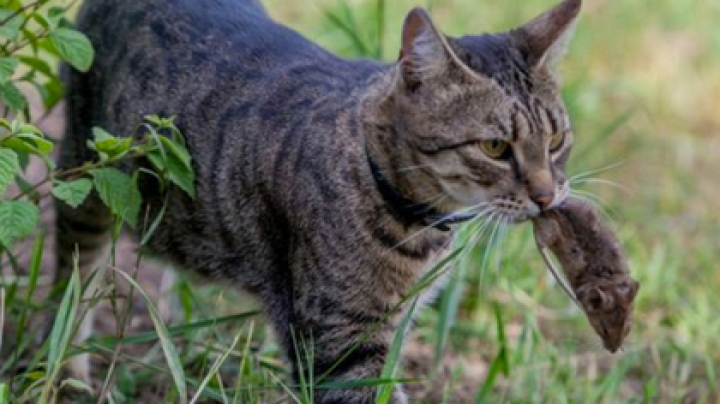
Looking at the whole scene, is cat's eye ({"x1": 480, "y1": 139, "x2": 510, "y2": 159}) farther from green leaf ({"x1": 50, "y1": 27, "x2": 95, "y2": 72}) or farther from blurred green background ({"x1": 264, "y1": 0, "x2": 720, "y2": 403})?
green leaf ({"x1": 50, "y1": 27, "x2": 95, "y2": 72})

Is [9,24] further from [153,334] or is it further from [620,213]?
[620,213]

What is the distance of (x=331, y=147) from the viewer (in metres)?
3.46

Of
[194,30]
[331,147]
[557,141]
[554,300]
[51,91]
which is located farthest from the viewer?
[554,300]

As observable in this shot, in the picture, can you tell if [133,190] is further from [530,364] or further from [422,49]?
[530,364]

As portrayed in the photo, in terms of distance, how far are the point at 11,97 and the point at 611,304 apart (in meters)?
1.46

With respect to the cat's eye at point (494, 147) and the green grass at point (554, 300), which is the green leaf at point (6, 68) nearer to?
the green grass at point (554, 300)

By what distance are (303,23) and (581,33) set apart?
4.59ft

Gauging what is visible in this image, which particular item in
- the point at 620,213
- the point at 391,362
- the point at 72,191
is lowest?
the point at 620,213

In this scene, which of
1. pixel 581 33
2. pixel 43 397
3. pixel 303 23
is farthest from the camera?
pixel 581 33

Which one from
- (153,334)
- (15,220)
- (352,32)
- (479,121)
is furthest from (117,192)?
(352,32)

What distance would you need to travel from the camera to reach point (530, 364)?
4207 millimetres

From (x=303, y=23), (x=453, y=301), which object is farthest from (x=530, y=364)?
(x=303, y=23)

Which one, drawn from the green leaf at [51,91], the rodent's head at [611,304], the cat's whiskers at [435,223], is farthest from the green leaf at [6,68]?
the rodent's head at [611,304]

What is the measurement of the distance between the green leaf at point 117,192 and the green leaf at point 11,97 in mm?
243
